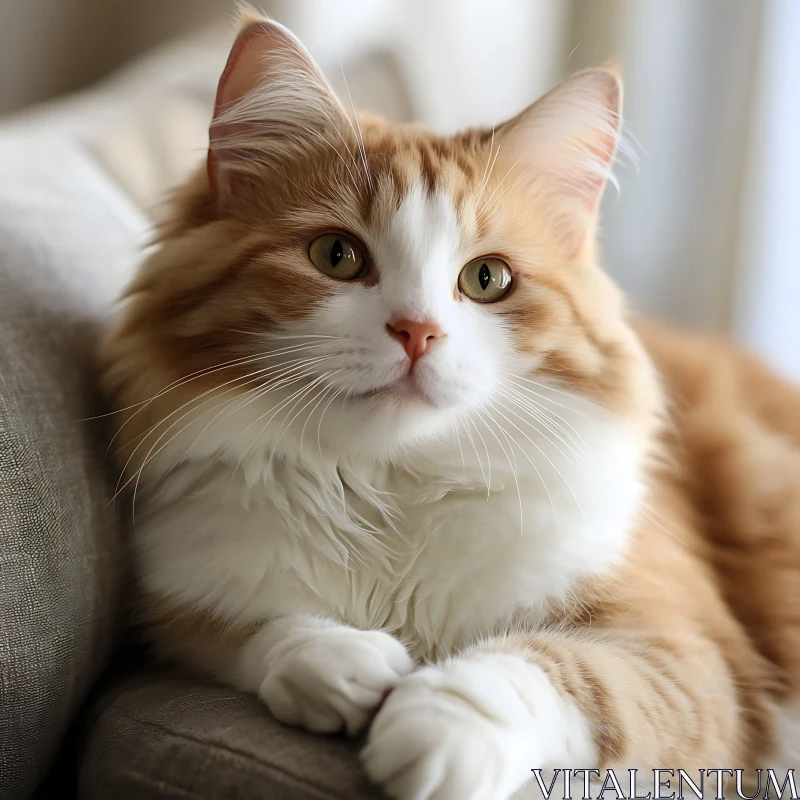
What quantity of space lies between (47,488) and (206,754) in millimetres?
394

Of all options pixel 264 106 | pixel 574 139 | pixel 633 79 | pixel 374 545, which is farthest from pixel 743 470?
pixel 633 79

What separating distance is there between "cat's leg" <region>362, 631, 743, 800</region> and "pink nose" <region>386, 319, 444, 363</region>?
1.24ft

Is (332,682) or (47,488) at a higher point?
(47,488)

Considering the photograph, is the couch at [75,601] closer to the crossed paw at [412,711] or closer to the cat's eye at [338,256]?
the crossed paw at [412,711]

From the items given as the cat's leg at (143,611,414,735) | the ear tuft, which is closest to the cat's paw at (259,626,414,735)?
the cat's leg at (143,611,414,735)

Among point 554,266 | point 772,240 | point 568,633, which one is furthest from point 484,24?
point 568,633

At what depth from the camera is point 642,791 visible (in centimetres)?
98

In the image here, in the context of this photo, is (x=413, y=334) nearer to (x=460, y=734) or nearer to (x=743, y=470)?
(x=460, y=734)

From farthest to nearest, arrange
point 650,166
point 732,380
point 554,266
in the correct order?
1. point 650,166
2. point 732,380
3. point 554,266

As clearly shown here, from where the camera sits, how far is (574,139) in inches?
53.2

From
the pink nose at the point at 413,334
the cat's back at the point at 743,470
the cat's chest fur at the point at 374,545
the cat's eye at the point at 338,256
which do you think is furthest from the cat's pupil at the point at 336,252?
the cat's back at the point at 743,470

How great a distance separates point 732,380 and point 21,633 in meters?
1.55

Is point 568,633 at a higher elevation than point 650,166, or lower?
lower

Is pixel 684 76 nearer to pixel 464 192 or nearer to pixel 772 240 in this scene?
pixel 772 240
